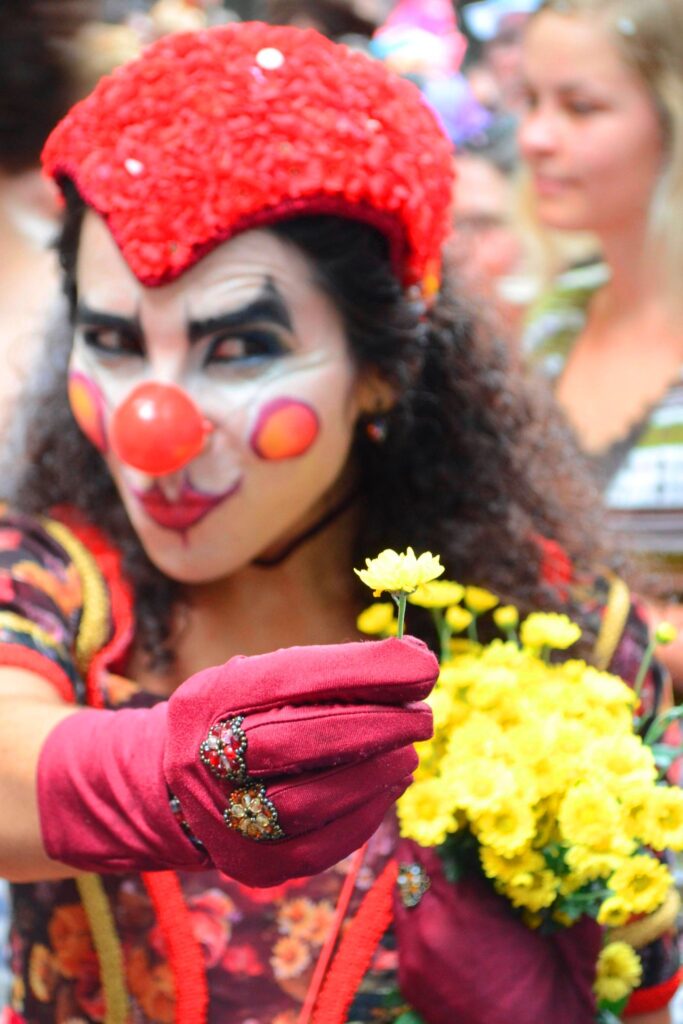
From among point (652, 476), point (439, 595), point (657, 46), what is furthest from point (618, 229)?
point (439, 595)

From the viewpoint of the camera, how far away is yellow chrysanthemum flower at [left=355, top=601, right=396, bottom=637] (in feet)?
2.57

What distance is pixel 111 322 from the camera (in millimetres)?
843

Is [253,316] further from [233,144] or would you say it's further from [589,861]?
[589,861]

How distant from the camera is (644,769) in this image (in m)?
0.76

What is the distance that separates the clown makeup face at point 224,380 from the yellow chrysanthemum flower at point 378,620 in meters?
0.10

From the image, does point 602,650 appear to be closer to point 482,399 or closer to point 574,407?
point 482,399

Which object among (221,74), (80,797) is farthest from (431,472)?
(80,797)

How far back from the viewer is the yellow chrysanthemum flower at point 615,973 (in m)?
0.89

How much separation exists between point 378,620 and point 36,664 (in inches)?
8.0

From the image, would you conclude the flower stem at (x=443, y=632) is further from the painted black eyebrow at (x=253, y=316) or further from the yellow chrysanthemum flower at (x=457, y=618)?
the painted black eyebrow at (x=253, y=316)

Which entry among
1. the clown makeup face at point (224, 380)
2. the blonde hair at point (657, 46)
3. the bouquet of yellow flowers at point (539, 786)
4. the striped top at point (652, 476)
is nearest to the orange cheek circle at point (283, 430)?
Answer: the clown makeup face at point (224, 380)

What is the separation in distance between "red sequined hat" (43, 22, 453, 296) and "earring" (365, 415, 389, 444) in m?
0.12

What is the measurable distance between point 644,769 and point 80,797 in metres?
0.31

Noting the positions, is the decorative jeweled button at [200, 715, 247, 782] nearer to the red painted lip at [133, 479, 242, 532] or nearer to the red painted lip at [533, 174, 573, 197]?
the red painted lip at [133, 479, 242, 532]
